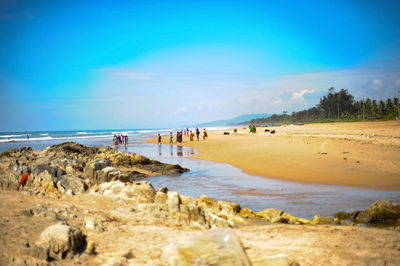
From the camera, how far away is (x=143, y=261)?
170 inches

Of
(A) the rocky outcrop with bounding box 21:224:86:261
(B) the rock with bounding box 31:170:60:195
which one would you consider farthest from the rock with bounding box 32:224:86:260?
(B) the rock with bounding box 31:170:60:195

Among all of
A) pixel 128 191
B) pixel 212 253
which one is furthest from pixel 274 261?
pixel 128 191

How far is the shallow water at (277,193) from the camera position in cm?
890

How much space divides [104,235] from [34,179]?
4.61 meters

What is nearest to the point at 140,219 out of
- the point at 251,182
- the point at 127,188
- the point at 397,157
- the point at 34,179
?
the point at 127,188

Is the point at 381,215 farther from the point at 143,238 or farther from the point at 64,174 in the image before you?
the point at 64,174

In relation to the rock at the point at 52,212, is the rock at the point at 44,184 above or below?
above

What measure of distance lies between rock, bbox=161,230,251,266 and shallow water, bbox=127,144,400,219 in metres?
4.69

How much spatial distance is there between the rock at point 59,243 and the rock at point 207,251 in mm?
1513

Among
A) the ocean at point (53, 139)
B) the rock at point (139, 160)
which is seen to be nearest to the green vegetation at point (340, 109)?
the ocean at point (53, 139)

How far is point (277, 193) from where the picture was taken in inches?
422

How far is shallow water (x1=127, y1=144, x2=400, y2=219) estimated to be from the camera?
29.2ft

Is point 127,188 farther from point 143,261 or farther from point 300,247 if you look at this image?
point 300,247

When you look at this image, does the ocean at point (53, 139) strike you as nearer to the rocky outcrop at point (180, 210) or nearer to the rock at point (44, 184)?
the rock at point (44, 184)
